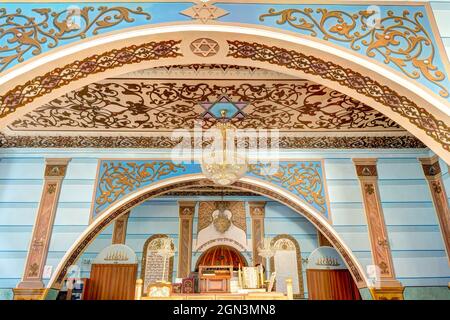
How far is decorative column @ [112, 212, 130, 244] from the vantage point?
27.4 ft

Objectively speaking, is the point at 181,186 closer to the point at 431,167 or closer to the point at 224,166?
the point at 224,166

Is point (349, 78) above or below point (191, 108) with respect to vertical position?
below

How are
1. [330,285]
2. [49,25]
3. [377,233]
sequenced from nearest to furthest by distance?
[49,25], [377,233], [330,285]

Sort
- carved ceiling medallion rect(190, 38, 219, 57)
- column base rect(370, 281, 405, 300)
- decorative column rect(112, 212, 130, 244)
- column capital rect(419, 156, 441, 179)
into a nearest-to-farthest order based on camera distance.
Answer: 1. carved ceiling medallion rect(190, 38, 219, 57)
2. column base rect(370, 281, 405, 300)
3. column capital rect(419, 156, 441, 179)
4. decorative column rect(112, 212, 130, 244)

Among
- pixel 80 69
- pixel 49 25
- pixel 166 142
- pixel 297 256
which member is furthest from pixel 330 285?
pixel 49 25

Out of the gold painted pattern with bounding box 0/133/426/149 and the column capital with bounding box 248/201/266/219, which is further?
the column capital with bounding box 248/201/266/219

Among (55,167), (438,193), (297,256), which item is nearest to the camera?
(438,193)

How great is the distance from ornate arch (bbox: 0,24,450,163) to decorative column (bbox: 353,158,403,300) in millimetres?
2736

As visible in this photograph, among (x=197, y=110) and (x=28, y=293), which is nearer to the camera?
(x=28, y=293)

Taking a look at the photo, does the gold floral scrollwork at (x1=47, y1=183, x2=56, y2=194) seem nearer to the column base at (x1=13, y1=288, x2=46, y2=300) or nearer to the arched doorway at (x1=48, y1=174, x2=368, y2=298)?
the arched doorway at (x1=48, y1=174, x2=368, y2=298)

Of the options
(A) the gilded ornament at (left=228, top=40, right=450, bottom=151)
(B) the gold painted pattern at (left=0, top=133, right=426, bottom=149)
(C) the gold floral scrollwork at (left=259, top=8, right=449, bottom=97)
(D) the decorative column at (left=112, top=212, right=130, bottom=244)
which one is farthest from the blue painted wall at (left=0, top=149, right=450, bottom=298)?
(C) the gold floral scrollwork at (left=259, top=8, right=449, bottom=97)

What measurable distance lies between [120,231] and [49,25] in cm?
630

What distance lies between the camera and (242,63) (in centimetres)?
338

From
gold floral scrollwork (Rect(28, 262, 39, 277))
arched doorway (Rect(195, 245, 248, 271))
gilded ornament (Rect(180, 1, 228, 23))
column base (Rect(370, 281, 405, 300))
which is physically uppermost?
gilded ornament (Rect(180, 1, 228, 23))
